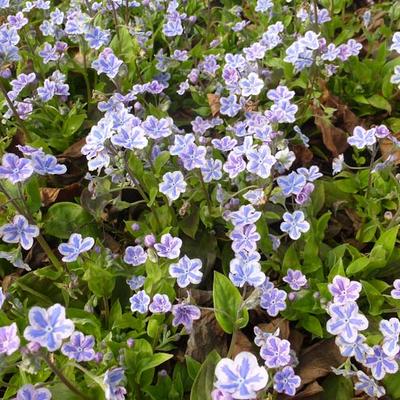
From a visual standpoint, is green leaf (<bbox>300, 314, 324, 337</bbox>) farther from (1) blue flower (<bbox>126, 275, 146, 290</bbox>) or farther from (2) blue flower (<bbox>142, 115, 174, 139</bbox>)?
(2) blue flower (<bbox>142, 115, 174, 139</bbox>)

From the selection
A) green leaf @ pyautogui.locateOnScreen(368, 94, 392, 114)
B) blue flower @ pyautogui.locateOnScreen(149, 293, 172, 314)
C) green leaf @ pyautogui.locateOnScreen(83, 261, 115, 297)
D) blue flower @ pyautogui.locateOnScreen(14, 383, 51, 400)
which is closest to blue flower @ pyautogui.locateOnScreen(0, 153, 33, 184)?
green leaf @ pyautogui.locateOnScreen(83, 261, 115, 297)

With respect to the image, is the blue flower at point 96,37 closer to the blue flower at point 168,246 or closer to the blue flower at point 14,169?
the blue flower at point 14,169

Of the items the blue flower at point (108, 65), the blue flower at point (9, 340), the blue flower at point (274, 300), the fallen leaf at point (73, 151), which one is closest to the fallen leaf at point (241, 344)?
the blue flower at point (274, 300)

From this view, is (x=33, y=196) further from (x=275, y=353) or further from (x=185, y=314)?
(x=275, y=353)

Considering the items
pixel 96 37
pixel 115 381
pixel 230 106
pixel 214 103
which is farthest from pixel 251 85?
pixel 115 381

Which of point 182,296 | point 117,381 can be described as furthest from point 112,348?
point 182,296

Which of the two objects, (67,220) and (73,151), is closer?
(67,220)
